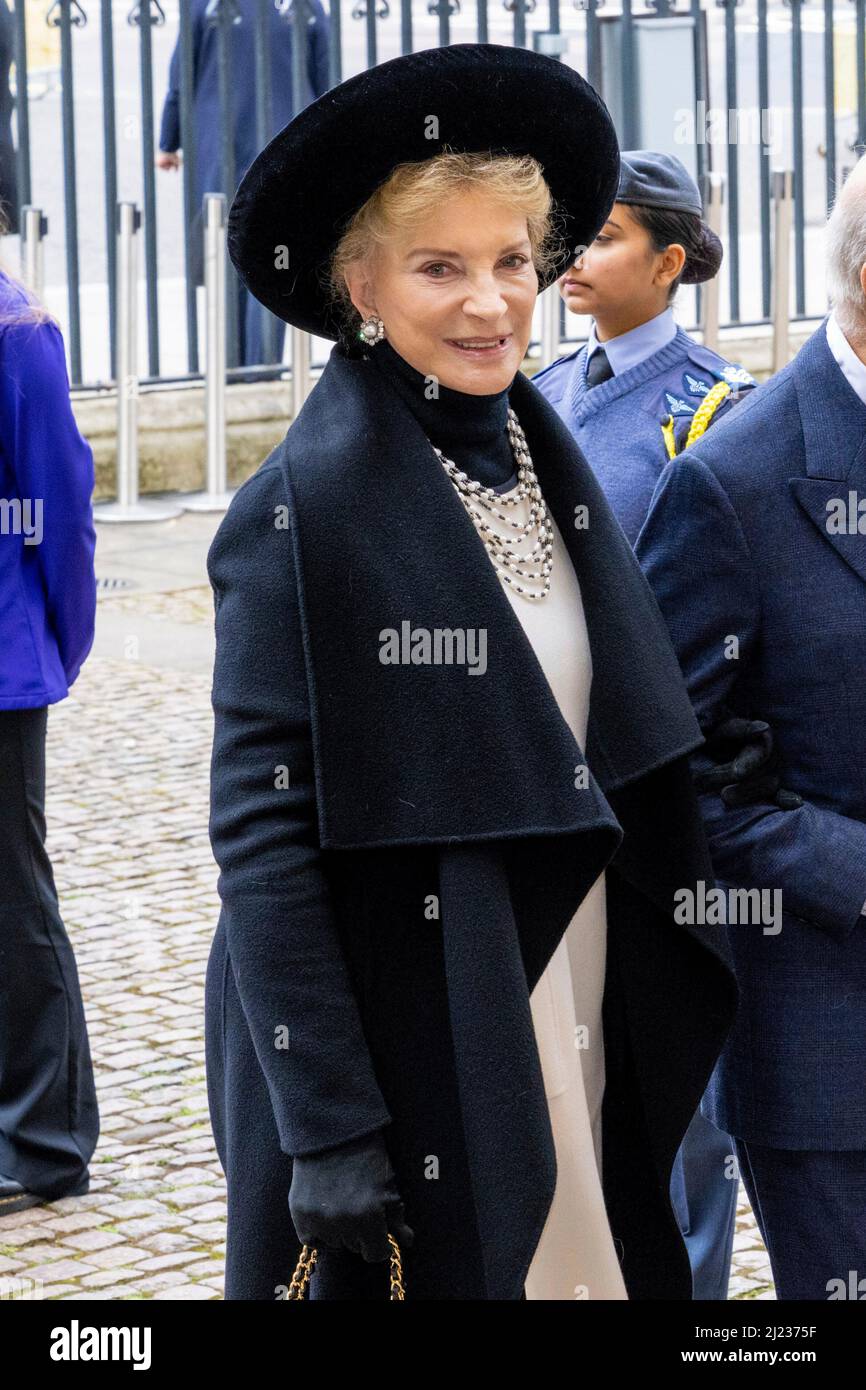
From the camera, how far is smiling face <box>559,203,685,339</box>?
420cm

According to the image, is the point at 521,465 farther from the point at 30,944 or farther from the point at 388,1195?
the point at 30,944

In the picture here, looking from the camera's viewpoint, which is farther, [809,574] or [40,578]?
[40,578]

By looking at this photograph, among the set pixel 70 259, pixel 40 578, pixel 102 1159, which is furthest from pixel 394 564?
pixel 70 259

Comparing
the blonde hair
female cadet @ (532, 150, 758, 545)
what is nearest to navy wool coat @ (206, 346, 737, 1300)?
the blonde hair

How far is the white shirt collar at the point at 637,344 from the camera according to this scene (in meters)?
4.14

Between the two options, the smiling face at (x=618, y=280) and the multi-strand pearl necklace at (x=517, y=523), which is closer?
the multi-strand pearl necklace at (x=517, y=523)

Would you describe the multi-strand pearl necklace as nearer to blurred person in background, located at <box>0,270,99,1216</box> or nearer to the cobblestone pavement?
blurred person in background, located at <box>0,270,99,1216</box>

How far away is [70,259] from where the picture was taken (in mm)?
9992

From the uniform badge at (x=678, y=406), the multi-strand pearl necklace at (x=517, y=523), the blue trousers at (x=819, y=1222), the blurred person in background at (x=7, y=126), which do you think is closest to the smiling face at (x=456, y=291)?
the multi-strand pearl necklace at (x=517, y=523)

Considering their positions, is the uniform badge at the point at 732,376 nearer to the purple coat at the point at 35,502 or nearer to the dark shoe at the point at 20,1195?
the purple coat at the point at 35,502

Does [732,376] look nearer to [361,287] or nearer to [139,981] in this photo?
[361,287]

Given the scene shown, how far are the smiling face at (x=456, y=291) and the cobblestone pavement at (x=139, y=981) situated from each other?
2.02 m

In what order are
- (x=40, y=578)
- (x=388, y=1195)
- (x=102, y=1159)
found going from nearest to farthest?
1. (x=388, y=1195)
2. (x=40, y=578)
3. (x=102, y=1159)

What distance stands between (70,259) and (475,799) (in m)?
8.00
